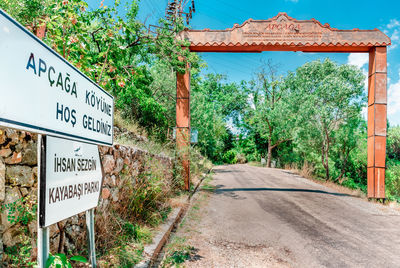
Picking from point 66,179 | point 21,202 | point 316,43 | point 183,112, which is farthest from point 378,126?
point 21,202

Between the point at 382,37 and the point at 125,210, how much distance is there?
9956 millimetres

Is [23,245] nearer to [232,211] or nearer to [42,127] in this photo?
[42,127]

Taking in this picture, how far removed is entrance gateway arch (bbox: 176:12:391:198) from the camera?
8945 millimetres

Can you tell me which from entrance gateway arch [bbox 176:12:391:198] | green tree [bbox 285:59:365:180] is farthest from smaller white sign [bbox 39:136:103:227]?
green tree [bbox 285:59:365:180]

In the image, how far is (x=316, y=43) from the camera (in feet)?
29.5

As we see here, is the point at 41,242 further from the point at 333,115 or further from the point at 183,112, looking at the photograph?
the point at 333,115

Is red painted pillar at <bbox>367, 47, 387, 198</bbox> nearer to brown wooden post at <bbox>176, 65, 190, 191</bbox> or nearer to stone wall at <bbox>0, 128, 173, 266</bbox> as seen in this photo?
brown wooden post at <bbox>176, 65, 190, 191</bbox>

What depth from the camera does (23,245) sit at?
2.18m

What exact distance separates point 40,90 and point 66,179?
60cm

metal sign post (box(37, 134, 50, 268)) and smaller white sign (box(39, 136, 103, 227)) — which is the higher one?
smaller white sign (box(39, 136, 103, 227))

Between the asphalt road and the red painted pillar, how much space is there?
102 centimetres

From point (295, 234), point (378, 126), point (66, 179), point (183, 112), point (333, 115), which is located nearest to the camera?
point (66, 179)

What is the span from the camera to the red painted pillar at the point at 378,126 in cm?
888

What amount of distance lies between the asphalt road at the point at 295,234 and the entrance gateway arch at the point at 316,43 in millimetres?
1888
